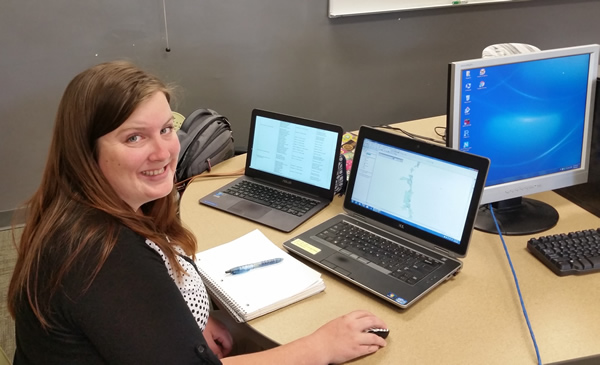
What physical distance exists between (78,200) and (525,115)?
1.09 metres

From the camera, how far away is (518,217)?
1.47 meters

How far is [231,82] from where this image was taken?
9.50 feet

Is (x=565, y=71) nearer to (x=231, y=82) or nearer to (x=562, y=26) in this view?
(x=231, y=82)

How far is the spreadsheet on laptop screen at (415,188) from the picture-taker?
4.02ft

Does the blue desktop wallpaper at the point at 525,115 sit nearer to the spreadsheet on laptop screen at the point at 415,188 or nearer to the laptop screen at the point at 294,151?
the spreadsheet on laptop screen at the point at 415,188

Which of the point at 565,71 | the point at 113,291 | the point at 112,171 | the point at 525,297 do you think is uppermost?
the point at 565,71

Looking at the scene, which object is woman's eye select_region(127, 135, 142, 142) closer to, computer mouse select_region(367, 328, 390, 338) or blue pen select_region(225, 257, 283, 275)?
blue pen select_region(225, 257, 283, 275)

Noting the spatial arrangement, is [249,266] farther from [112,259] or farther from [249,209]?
[112,259]

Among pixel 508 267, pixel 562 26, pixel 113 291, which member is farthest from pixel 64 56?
pixel 562 26

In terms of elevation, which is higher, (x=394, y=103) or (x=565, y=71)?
(x=565, y=71)

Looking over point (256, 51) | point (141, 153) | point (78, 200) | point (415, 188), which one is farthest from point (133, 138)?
point (256, 51)

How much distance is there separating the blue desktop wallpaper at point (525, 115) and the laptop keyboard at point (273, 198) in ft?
1.60

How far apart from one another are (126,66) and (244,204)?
0.68 metres

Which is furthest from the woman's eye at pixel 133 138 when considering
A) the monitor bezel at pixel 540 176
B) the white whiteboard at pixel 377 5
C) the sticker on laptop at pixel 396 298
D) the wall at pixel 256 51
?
the white whiteboard at pixel 377 5
